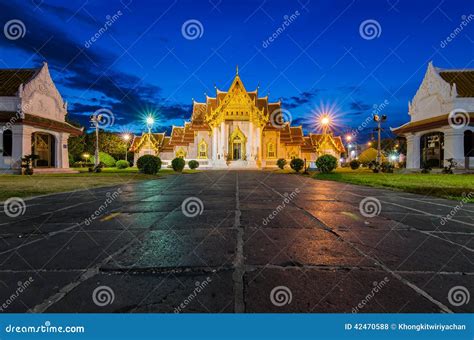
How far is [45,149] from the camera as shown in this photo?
101ft

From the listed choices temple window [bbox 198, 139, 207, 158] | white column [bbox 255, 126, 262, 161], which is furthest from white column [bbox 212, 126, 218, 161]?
white column [bbox 255, 126, 262, 161]

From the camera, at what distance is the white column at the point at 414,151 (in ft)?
98.3

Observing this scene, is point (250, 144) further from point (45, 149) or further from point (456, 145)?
point (45, 149)

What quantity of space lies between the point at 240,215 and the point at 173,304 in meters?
3.76

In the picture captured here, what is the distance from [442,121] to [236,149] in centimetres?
2875

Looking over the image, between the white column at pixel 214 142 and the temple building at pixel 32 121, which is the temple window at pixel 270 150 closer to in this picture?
the white column at pixel 214 142

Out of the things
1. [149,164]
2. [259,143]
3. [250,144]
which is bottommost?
[149,164]

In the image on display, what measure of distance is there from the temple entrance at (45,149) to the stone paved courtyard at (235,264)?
2900cm

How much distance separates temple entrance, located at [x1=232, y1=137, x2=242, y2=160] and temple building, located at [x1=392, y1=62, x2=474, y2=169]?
22813 mm

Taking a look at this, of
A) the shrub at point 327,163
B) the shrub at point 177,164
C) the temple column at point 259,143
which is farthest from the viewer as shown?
the temple column at point 259,143

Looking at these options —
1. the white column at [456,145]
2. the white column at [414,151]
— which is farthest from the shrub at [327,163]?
the white column at [414,151]

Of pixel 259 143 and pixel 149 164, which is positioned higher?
pixel 259 143

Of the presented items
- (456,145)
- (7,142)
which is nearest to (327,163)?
(456,145)

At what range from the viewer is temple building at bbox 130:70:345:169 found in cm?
4603
